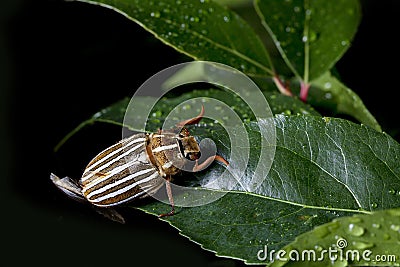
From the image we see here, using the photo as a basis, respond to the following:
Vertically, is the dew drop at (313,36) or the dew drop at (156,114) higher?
the dew drop at (313,36)

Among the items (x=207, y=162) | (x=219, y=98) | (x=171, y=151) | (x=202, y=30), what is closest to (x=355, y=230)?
(x=207, y=162)

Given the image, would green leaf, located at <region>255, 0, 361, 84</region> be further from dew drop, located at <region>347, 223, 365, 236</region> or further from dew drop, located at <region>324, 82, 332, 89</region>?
dew drop, located at <region>347, 223, 365, 236</region>

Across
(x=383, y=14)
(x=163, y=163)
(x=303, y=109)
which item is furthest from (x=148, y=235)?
(x=383, y=14)

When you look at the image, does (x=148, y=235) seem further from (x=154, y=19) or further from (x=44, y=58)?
(x=44, y=58)

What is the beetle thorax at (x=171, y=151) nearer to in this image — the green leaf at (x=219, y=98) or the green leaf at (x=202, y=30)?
the green leaf at (x=219, y=98)

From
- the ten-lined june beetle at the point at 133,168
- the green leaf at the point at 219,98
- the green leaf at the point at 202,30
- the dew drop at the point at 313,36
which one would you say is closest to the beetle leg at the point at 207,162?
the ten-lined june beetle at the point at 133,168

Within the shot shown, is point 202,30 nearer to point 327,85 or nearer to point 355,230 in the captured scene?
point 327,85
